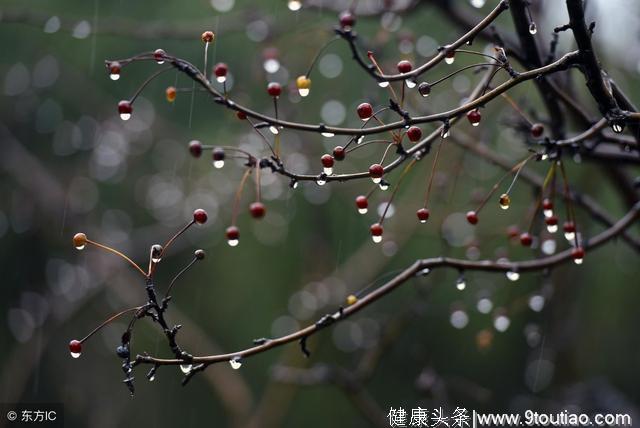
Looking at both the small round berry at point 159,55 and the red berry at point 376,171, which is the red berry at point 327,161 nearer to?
the red berry at point 376,171

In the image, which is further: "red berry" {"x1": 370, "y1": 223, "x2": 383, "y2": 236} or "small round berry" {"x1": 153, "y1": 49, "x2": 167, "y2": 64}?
"red berry" {"x1": 370, "y1": 223, "x2": 383, "y2": 236}

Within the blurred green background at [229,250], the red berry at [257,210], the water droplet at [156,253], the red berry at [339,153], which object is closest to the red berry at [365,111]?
the red berry at [339,153]

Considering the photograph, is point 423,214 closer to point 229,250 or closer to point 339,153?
point 339,153

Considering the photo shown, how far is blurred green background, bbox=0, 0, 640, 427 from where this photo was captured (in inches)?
122

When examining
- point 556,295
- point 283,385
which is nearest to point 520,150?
point 556,295

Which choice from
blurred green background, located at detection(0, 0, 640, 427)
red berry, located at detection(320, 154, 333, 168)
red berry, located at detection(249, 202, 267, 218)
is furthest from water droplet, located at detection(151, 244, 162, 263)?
blurred green background, located at detection(0, 0, 640, 427)

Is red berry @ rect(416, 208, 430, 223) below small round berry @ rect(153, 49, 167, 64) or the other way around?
below

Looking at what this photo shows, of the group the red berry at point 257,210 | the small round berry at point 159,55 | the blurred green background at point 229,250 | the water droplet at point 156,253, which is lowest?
the water droplet at point 156,253

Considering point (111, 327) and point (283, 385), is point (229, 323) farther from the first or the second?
point (283, 385)

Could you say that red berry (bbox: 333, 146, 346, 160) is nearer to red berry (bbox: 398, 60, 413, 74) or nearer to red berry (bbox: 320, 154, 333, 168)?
red berry (bbox: 320, 154, 333, 168)

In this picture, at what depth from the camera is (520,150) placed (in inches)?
126

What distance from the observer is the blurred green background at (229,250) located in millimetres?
3107

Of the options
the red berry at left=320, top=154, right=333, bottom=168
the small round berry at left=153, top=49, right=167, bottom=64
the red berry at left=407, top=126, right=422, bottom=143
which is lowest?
the red berry at left=407, top=126, right=422, bottom=143

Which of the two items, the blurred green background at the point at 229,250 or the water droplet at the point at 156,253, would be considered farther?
the blurred green background at the point at 229,250
